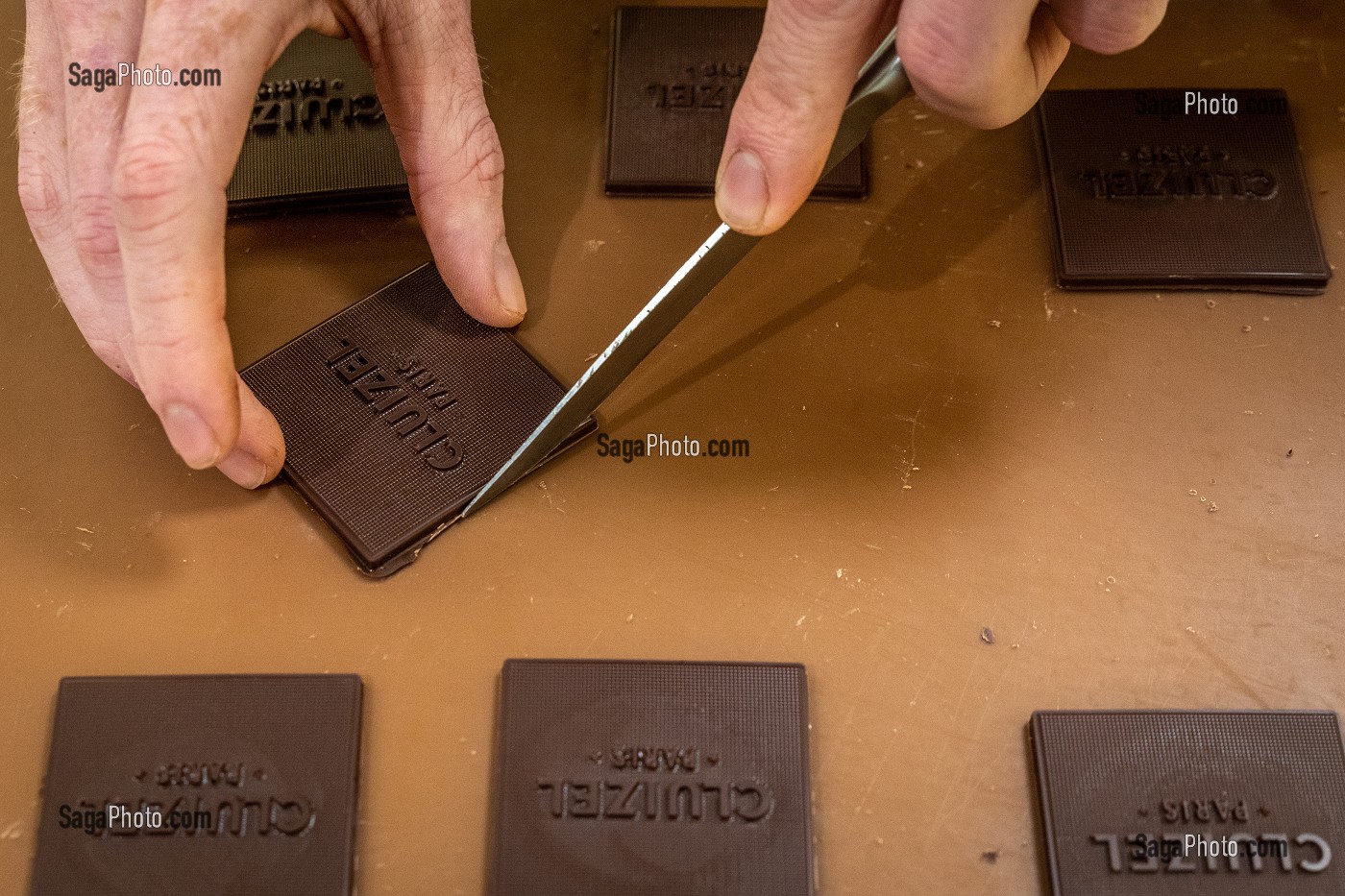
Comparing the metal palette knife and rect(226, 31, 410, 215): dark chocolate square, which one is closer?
the metal palette knife

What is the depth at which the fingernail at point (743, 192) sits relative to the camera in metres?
0.96

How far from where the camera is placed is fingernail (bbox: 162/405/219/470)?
1014 mm

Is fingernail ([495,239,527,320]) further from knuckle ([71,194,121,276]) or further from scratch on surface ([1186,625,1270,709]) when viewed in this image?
scratch on surface ([1186,625,1270,709])

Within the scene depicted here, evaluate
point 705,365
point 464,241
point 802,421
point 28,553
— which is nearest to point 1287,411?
point 802,421

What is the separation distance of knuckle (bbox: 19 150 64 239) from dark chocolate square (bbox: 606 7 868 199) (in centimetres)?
58

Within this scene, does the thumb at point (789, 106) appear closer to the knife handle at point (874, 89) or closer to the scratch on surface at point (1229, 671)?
the knife handle at point (874, 89)

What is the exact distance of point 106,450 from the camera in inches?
47.3

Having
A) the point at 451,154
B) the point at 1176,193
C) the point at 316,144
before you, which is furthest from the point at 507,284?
the point at 1176,193

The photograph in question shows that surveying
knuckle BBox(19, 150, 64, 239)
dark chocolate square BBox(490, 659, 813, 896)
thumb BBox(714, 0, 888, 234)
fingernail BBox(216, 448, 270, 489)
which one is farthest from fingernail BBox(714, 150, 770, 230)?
knuckle BBox(19, 150, 64, 239)

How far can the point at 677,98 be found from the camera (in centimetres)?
137

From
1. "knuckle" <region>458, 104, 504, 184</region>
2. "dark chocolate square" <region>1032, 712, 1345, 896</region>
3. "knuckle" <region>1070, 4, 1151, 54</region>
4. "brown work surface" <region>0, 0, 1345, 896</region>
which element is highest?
"knuckle" <region>458, 104, 504, 184</region>

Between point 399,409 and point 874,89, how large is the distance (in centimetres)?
58

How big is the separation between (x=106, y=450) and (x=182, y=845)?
43 centimetres

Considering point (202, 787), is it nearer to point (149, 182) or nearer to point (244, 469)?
point (244, 469)
